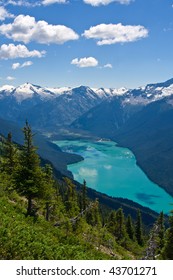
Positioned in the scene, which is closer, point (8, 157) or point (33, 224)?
point (33, 224)

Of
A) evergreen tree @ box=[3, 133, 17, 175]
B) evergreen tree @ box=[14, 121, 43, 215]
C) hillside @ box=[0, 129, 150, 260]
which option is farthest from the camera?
evergreen tree @ box=[3, 133, 17, 175]

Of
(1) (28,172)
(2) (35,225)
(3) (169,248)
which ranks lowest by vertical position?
(3) (169,248)

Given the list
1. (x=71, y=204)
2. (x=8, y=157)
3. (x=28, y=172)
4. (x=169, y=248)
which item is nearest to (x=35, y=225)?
(x=28, y=172)

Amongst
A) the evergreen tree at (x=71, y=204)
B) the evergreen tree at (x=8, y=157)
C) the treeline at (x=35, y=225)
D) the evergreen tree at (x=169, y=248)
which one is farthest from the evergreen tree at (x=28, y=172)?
the evergreen tree at (x=71, y=204)

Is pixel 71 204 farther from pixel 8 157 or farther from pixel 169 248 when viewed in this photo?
pixel 169 248

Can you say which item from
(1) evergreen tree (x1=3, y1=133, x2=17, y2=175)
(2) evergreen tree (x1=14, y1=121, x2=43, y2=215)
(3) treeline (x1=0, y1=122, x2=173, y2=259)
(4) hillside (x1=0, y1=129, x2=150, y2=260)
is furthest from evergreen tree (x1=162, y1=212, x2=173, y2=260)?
(1) evergreen tree (x1=3, y1=133, x2=17, y2=175)

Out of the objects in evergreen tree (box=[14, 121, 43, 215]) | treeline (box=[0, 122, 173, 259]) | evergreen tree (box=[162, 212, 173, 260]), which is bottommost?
evergreen tree (box=[162, 212, 173, 260])

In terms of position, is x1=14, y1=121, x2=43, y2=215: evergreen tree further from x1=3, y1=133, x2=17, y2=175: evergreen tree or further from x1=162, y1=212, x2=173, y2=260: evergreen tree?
x1=3, y1=133, x2=17, y2=175: evergreen tree
